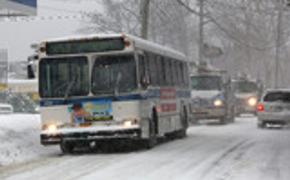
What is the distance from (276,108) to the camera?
3584 centimetres

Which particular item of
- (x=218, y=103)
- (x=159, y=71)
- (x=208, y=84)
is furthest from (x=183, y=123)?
(x=208, y=84)

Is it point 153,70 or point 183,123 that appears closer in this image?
point 153,70

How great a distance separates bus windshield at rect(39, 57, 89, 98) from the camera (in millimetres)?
20891

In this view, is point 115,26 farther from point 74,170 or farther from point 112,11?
point 74,170

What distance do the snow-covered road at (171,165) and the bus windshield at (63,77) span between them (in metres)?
1.64

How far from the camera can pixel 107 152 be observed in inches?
852

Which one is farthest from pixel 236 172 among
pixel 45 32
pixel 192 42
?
pixel 192 42

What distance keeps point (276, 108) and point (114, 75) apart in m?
16.3

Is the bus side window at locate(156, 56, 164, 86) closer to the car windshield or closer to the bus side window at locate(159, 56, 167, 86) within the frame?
the bus side window at locate(159, 56, 167, 86)

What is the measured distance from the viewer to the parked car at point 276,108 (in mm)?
35688

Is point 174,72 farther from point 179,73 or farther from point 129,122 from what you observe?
point 129,122

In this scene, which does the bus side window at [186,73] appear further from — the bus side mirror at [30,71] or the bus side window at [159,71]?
the bus side mirror at [30,71]

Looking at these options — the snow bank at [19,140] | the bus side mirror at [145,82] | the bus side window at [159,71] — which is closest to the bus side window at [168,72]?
the bus side window at [159,71]

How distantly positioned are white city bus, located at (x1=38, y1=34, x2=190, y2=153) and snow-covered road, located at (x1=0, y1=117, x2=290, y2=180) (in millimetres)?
635
